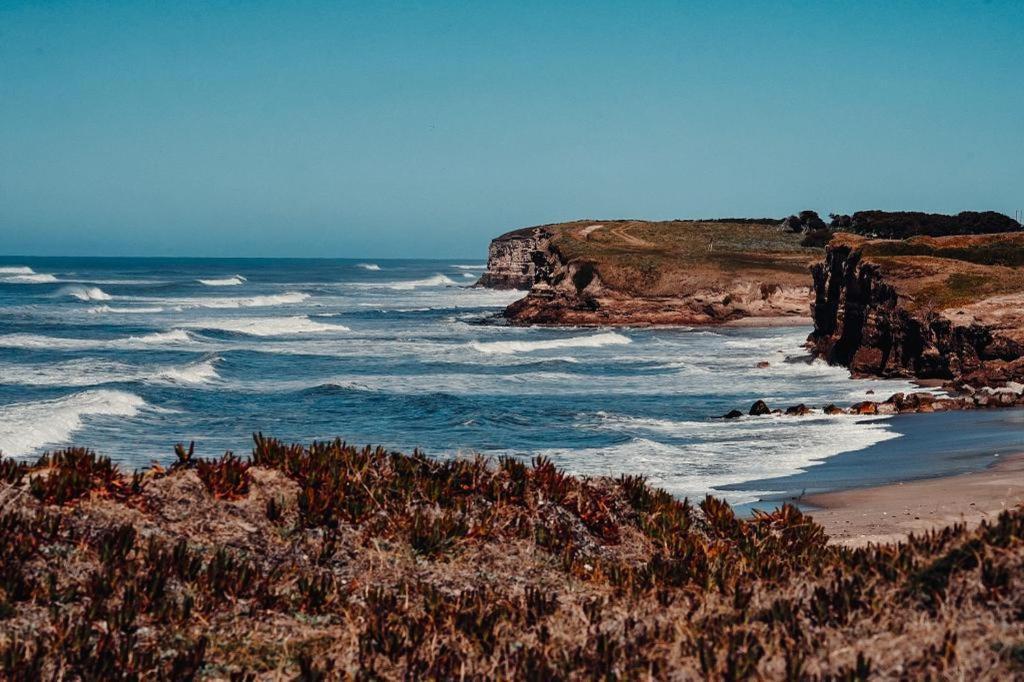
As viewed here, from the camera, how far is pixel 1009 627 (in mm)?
5465

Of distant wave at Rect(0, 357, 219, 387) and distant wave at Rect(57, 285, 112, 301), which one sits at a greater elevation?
distant wave at Rect(57, 285, 112, 301)

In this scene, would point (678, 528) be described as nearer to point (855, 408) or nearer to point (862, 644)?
point (862, 644)

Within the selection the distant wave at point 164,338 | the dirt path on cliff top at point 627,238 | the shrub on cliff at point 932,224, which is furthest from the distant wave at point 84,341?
the shrub on cliff at point 932,224

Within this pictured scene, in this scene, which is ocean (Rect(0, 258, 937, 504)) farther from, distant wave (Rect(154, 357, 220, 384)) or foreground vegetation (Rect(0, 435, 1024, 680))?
foreground vegetation (Rect(0, 435, 1024, 680))

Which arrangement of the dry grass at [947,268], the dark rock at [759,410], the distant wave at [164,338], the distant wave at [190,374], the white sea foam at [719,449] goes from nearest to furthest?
the white sea foam at [719,449], the dark rock at [759,410], the distant wave at [190,374], the dry grass at [947,268], the distant wave at [164,338]

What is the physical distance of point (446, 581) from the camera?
7.37 m

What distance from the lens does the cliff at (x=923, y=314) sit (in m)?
33.6

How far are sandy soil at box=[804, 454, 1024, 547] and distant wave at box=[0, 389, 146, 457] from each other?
54.8 feet

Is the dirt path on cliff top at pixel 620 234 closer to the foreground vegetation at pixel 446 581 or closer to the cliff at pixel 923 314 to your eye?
the cliff at pixel 923 314

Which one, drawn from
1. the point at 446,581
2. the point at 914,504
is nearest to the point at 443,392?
the point at 914,504

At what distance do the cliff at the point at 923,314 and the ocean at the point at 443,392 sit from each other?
1740mm

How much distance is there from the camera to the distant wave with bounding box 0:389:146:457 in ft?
76.8

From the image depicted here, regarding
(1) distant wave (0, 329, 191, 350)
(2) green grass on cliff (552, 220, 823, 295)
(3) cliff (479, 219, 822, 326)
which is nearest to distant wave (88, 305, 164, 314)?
(1) distant wave (0, 329, 191, 350)

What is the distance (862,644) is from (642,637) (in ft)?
3.86
